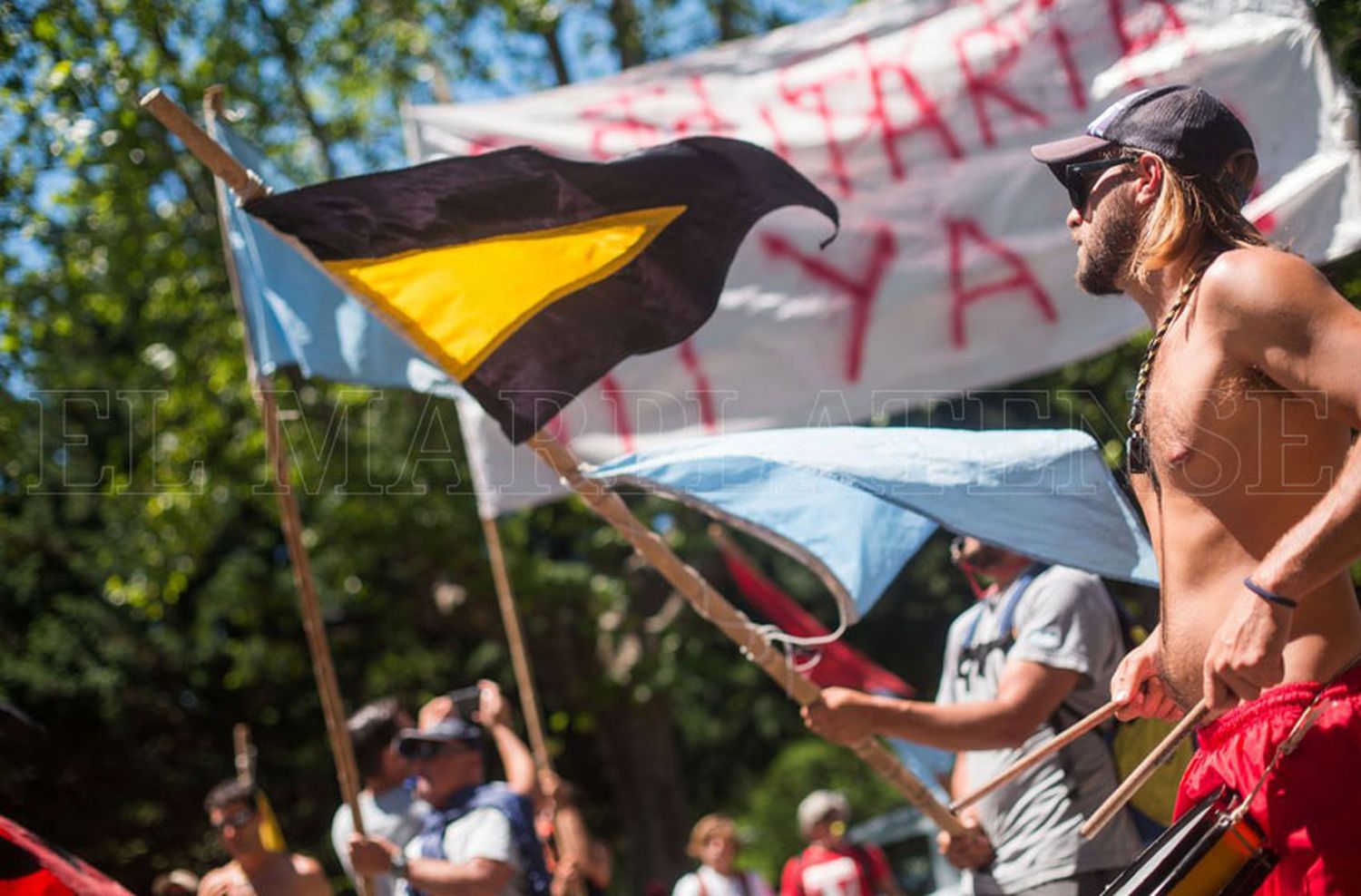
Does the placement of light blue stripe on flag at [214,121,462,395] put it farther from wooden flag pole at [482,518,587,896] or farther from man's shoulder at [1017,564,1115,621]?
man's shoulder at [1017,564,1115,621]

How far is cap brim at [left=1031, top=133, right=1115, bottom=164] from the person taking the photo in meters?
2.75

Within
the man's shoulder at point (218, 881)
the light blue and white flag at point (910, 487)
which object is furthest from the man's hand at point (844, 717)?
the man's shoulder at point (218, 881)

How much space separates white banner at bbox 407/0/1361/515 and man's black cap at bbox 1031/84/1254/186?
2.97 metres

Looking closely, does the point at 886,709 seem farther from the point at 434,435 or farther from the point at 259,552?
the point at 259,552

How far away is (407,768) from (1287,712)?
156 inches

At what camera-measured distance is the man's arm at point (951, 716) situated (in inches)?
141

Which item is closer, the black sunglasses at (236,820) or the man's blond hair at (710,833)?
the black sunglasses at (236,820)

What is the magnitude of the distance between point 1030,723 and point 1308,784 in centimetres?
142

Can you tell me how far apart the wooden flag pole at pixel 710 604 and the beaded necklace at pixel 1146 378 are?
122 centimetres

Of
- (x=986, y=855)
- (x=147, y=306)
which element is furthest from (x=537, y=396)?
(x=147, y=306)

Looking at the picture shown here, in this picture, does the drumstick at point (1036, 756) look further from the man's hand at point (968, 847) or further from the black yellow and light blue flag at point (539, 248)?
the black yellow and light blue flag at point (539, 248)

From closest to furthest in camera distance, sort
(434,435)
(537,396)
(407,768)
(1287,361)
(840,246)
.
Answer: (1287,361) → (537,396) → (407,768) → (840,246) → (434,435)

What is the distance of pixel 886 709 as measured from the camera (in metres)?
3.57

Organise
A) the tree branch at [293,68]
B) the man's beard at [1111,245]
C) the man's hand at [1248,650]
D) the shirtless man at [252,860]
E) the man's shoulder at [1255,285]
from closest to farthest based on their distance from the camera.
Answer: the man's hand at [1248,650] → the man's shoulder at [1255,285] → the man's beard at [1111,245] → the shirtless man at [252,860] → the tree branch at [293,68]
